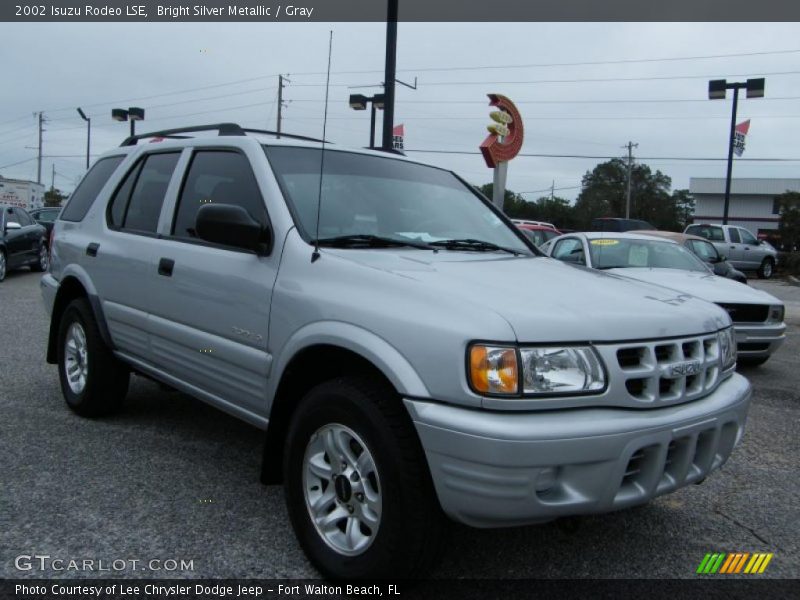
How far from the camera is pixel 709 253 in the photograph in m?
11.6

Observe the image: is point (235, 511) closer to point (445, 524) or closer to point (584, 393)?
point (445, 524)

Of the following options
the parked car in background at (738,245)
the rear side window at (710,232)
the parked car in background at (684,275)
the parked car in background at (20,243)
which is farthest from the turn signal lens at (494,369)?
the rear side window at (710,232)

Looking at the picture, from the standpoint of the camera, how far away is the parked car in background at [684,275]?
7199 mm

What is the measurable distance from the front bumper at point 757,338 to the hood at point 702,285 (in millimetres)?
247

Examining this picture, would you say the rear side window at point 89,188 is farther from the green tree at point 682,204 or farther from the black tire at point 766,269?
the green tree at point 682,204

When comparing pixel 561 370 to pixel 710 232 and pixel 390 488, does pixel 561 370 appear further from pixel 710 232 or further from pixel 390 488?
pixel 710 232

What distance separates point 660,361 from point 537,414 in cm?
58

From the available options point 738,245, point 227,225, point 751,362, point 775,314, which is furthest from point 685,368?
point 738,245

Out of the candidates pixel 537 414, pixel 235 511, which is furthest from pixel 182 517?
pixel 537 414

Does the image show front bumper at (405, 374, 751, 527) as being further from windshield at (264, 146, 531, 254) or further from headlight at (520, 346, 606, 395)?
windshield at (264, 146, 531, 254)

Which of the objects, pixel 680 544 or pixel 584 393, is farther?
pixel 680 544

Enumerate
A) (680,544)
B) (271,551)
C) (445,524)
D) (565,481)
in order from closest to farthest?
(565,481) < (445,524) < (271,551) < (680,544)

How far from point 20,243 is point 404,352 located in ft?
48.3

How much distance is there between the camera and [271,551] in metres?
3.05
